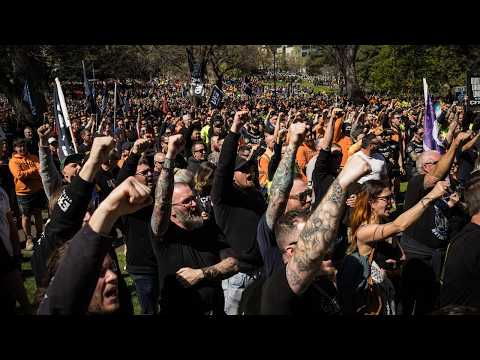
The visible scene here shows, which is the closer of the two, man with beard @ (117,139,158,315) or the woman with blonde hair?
the woman with blonde hair

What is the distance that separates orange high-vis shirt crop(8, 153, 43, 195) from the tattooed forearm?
618cm

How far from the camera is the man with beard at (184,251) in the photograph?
3.70m

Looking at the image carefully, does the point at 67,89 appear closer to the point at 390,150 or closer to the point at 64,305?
the point at 390,150

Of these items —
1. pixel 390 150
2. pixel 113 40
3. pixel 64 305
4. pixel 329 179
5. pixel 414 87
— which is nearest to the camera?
pixel 64 305

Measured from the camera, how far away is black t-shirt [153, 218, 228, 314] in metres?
3.65

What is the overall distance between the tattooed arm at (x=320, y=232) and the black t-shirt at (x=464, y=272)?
70.8 inches

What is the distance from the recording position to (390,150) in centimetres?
1149

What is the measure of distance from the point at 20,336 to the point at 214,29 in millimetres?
1326

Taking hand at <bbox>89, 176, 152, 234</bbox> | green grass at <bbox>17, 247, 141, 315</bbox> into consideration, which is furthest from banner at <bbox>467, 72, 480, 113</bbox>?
hand at <bbox>89, 176, 152, 234</bbox>

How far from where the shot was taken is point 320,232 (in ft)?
7.28

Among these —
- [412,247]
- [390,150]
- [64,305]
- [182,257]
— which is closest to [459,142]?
[412,247]

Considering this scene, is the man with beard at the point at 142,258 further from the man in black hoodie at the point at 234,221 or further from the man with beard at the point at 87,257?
the man with beard at the point at 87,257

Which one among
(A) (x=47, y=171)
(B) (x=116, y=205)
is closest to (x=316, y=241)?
(B) (x=116, y=205)

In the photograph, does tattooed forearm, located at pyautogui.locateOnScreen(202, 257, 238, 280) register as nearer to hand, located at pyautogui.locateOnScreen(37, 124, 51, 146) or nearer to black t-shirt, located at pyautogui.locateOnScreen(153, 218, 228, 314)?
black t-shirt, located at pyautogui.locateOnScreen(153, 218, 228, 314)
